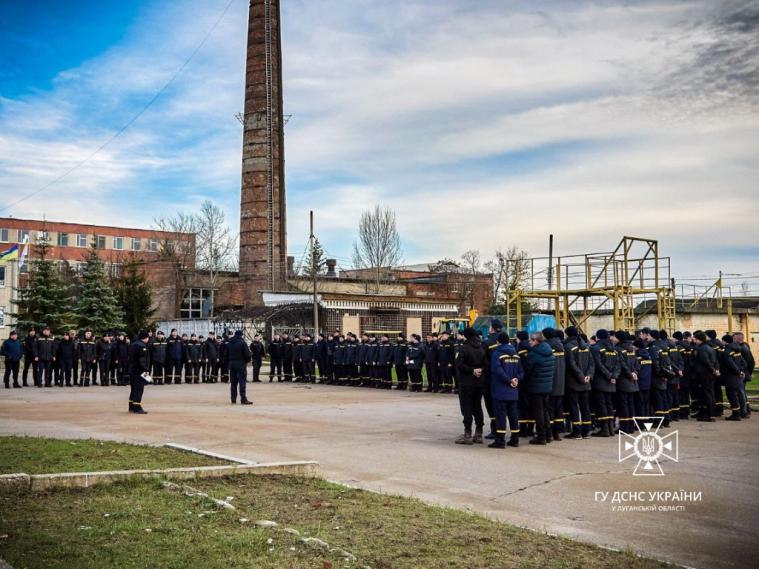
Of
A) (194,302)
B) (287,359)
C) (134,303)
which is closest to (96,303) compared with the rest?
(134,303)

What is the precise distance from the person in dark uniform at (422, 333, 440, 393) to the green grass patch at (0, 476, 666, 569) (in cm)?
1677

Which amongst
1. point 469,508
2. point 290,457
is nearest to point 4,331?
point 290,457

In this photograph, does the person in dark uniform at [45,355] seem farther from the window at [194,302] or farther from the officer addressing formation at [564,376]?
the window at [194,302]

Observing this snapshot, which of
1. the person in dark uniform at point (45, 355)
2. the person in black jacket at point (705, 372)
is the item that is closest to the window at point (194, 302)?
the person in dark uniform at point (45, 355)

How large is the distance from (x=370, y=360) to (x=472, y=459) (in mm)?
16327

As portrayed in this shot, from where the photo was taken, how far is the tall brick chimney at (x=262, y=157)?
53.1m

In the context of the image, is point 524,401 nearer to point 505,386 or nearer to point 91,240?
point 505,386

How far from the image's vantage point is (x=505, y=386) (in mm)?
12672

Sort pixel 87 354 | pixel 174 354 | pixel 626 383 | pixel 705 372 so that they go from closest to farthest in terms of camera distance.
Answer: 1. pixel 626 383
2. pixel 705 372
3. pixel 87 354
4. pixel 174 354

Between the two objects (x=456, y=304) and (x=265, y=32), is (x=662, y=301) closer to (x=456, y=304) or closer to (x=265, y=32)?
(x=456, y=304)

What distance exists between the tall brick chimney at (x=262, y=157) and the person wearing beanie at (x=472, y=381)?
134 ft

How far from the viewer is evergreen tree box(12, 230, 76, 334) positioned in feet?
132

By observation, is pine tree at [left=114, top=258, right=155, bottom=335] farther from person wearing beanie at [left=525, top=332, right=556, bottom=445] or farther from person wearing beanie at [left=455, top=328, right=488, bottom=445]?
person wearing beanie at [left=525, top=332, right=556, bottom=445]

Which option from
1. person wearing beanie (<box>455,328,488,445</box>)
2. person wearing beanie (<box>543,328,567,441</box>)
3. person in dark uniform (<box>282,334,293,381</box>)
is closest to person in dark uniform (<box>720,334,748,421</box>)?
person wearing beanie (<box>543,328,567,441</box>)
